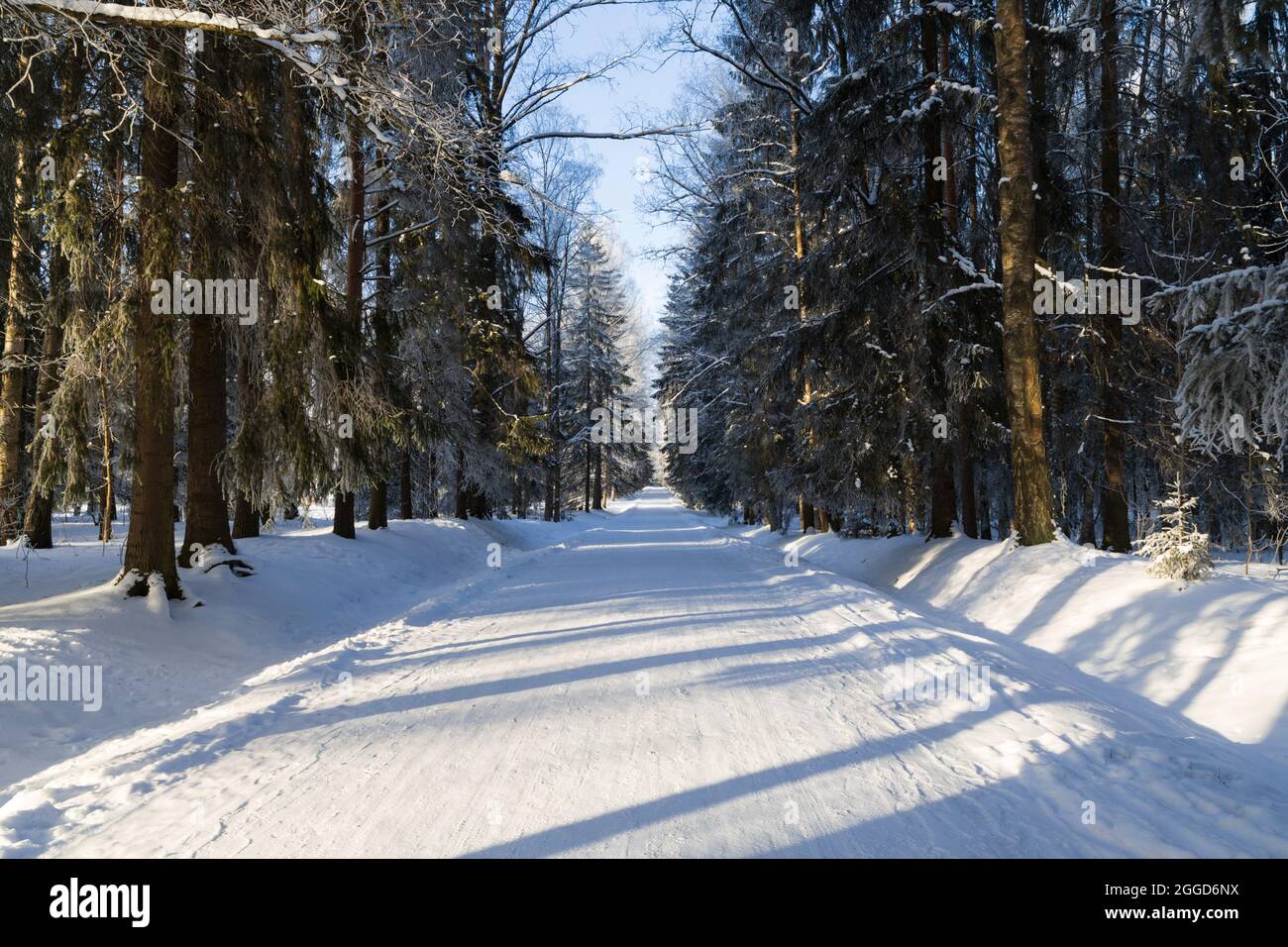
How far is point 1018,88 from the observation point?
9.92 meters

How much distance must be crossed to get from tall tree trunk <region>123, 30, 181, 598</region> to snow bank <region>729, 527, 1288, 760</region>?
384 inches

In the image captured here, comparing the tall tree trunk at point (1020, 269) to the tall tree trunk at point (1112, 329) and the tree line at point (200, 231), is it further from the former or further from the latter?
the tree line at point (200, 231)

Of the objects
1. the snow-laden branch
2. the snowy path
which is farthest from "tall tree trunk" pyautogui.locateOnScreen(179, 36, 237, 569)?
the snowy path

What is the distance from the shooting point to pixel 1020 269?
32.5 ft

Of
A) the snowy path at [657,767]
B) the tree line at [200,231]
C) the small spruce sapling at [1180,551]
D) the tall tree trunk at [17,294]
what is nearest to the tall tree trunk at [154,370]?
the tree line at [200,231]

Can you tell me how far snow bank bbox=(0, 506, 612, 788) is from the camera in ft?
15.8

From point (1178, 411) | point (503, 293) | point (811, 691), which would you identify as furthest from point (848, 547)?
point (503, 293)

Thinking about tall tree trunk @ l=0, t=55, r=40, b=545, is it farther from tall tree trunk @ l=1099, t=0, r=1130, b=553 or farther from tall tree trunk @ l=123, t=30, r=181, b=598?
tall tree trunk @ l=1099, t=0, r=1130, b=553

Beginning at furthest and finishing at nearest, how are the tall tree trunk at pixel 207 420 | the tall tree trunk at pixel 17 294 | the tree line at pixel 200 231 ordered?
1. the tall tree trunk at pixel 207 420
2. the tall tree trunk at pixel 17 294
3. the tree line at pixel 200 231

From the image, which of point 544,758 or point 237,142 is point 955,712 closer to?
point 544,758

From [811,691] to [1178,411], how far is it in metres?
4.86

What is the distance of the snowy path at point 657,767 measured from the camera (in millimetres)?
3086

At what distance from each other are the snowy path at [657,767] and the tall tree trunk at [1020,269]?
12.9 ft
